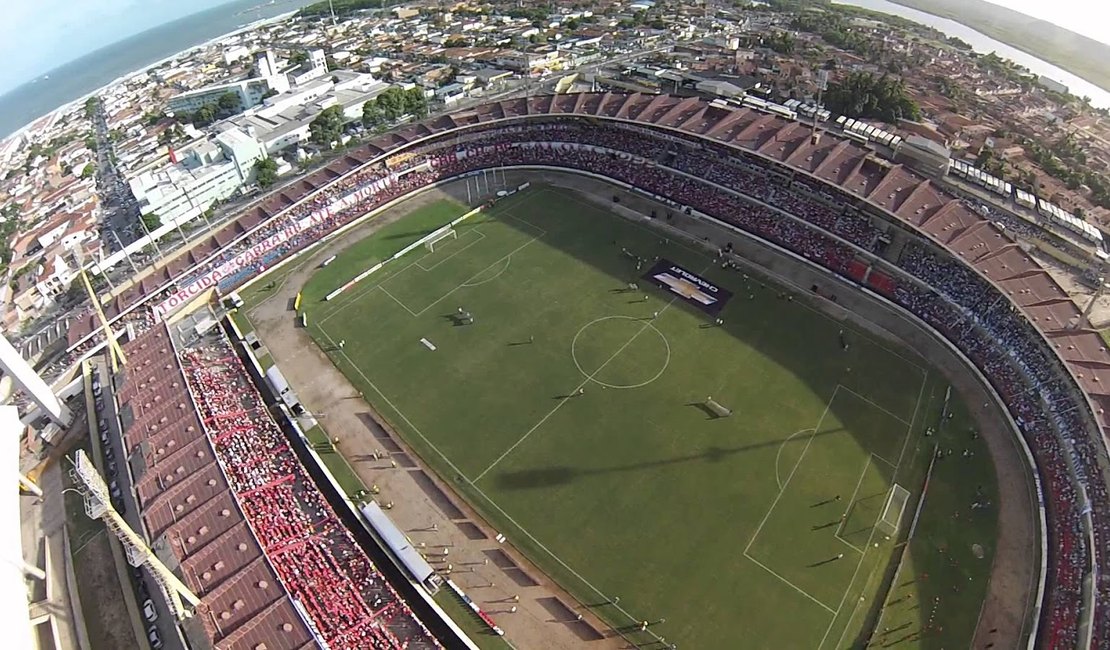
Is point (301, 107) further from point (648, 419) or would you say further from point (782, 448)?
point (782, 448)

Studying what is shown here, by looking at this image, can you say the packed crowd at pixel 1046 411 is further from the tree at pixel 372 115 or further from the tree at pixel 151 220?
the tree at pixel 151 220

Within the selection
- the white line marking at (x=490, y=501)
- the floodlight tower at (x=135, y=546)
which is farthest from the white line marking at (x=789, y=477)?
the floodlight tower at (x=135, y=546)

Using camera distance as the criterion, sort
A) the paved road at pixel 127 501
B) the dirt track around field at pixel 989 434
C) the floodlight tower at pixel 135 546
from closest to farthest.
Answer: the floodlight tower at pixel 135 546, the dirt track around field at pixel 989 434, the paved road at pixel 127 501

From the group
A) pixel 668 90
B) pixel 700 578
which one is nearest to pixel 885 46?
pixel 668 90

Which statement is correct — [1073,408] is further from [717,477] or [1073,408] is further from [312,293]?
[312,293]

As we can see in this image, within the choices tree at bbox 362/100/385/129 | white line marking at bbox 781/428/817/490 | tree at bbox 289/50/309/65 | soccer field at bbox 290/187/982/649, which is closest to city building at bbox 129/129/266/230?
tree at bbox 362/100/385/129

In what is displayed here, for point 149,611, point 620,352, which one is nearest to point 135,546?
point 149,611

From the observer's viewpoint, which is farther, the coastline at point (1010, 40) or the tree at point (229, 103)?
the tree at point (229, 103)

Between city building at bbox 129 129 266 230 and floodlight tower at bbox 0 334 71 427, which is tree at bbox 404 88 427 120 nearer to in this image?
A: city building at bbox 129 129 266 230
